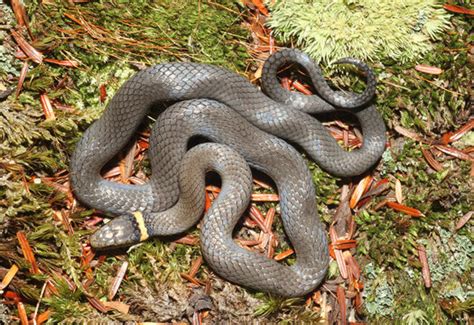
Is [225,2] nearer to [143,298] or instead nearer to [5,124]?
[5,124]

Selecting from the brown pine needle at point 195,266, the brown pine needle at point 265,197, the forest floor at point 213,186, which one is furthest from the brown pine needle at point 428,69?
the brown pine needle at point 195,266

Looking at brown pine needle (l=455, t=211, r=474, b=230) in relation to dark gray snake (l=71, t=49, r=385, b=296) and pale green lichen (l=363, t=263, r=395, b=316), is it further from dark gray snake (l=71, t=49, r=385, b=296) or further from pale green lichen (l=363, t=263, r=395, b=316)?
dark gray snake (l=71, t=49, r=385, b=296)

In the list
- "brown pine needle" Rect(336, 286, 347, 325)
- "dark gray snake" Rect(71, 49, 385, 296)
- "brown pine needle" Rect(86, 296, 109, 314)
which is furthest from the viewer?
"brown pine needle" Rect(336, 286, 347, 325)

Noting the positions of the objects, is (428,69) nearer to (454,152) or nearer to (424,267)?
(454,152)

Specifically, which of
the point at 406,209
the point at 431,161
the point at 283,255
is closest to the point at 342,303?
the point at 283,255

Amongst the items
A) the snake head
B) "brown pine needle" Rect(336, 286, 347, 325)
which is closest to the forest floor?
"brown pine needle" Rect(336, 286, 347, 325)

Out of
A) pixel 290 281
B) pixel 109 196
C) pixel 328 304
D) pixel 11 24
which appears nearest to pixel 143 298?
pixel 109 196

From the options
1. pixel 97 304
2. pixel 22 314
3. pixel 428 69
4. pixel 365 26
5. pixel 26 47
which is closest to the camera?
pixel 22 314
